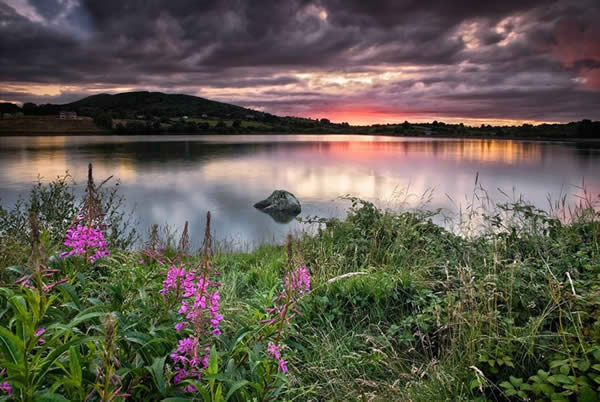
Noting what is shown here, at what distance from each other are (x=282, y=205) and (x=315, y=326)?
1359cm

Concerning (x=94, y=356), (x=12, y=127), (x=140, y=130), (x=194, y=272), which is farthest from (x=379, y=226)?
(x=140, y=130)

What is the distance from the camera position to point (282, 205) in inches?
716

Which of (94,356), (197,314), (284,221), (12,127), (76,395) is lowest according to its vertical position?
(284,221)

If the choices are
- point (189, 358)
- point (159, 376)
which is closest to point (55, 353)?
point (159, 376)

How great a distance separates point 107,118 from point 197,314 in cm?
9148

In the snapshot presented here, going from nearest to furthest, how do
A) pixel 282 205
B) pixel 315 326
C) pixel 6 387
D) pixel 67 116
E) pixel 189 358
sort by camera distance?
1. pixel 6 387
2. pixel 189 358
3. pixel 315 326
4. pixel 282 205
5. pixel 67 116

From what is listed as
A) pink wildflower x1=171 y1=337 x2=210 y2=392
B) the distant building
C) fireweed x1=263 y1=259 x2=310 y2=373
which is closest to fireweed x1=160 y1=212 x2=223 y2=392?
pink wildflower x1=171 y1=337 x2=210 y2=392

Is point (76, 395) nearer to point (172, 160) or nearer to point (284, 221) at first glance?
point (284, 221)

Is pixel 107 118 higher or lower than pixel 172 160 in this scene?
higher

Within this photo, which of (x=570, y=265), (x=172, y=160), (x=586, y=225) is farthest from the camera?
(x=172, y=160)

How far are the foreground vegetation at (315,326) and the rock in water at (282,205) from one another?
1063 cm

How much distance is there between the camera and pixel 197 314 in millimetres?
2006

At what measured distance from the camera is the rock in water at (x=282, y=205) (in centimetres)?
1802

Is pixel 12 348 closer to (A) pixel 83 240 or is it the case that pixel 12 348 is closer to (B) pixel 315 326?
(A) pixel 83 240
